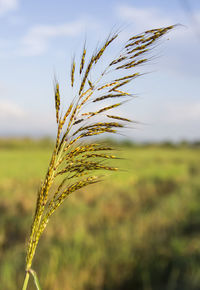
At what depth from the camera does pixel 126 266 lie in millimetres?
5395

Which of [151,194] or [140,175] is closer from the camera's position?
[151,194]

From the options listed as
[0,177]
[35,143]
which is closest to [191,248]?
[0,177]

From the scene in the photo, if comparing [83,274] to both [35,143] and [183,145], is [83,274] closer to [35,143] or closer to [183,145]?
[35,143]

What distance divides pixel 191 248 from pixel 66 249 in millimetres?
2155

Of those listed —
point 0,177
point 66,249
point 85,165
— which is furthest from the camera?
point 0,177

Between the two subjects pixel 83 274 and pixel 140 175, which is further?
pixel 140 175

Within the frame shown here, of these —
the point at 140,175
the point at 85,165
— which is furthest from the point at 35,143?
the point at 85,165

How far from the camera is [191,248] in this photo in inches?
233

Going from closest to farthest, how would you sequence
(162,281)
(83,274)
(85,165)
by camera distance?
1. (85,165)
2. (83,274)
3. (162,281)

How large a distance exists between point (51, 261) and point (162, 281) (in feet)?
5.74

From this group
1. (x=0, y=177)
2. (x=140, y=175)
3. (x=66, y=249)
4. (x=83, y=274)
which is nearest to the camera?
(x=83, y=274)

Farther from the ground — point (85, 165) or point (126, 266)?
point (85, 165)

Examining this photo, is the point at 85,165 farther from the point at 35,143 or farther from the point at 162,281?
the point at 35,143

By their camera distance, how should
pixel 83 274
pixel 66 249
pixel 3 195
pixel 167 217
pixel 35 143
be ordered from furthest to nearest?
pixel 35 143
pixel 3 195
pixel 167 217
pixel 66 249
pixel 83 274
